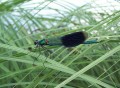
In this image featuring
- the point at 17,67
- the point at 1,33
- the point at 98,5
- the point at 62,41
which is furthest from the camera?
the point at 98,5

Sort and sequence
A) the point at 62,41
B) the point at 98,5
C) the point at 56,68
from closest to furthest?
the point at 62,41
the point at 56,68
the point at 98,5

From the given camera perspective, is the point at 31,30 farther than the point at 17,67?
Yes

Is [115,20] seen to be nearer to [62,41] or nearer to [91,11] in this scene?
[62,41]

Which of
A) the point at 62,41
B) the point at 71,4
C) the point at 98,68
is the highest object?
the point at 62,41

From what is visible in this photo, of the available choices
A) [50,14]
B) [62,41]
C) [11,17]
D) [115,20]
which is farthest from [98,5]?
[62,41]

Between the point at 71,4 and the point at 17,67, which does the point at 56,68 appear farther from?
the point at 71,4

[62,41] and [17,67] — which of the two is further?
[17,67]

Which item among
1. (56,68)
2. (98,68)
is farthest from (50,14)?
(56,68)

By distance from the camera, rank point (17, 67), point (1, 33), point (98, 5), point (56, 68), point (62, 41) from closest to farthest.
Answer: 1. point (62, 41)
2. point (56, 68)
3. point (17, 67)
4. point (1, 33)
5. point (98, 5)

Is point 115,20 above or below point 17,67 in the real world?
above
